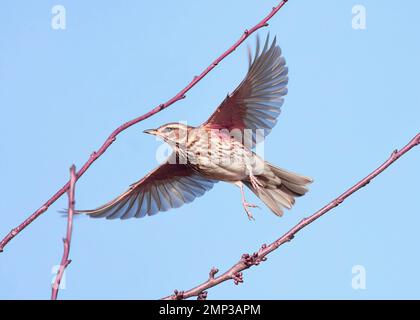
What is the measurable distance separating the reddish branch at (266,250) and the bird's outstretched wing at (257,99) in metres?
3.45

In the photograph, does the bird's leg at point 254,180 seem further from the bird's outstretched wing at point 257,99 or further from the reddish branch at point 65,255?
the reddish branch at point 65,255

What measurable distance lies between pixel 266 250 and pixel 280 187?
433 cm

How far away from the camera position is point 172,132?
778cm

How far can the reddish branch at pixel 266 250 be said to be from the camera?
3799mm

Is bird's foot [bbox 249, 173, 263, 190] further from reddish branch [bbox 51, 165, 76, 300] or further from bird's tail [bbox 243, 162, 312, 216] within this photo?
reddish branch [bbox 51, 165, 76, 300]

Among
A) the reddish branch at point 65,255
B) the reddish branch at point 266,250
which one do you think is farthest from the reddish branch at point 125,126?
the reddish branch at point 266,250

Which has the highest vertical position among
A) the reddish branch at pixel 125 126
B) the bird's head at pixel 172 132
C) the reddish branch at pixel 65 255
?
the bird's head at pixel 172 132

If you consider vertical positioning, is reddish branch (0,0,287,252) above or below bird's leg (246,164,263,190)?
below

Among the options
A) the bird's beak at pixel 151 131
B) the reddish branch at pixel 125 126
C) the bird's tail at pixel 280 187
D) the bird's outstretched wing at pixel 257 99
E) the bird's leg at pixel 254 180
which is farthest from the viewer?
the bird's tail at pixel 280 187

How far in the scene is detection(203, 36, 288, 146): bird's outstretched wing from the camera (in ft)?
23.9

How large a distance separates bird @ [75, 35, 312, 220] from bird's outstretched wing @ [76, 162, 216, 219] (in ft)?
0.06

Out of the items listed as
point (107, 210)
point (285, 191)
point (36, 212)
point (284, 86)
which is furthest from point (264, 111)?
point (36, 212)

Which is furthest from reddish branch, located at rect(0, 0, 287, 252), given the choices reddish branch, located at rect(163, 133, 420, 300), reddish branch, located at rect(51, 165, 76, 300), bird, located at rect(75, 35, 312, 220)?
bird, located at rect(75, 35, 312, 220)

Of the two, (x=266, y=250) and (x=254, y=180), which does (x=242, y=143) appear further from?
(x=266, y=250)
